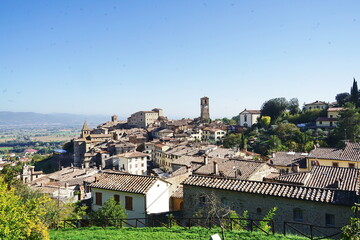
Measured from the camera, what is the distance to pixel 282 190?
13.4 m

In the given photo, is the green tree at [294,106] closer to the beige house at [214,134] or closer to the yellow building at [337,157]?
the beige house at [214,134]

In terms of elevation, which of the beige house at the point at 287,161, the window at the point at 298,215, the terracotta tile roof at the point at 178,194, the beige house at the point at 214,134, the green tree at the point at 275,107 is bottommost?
the beige house at the point at 214,134

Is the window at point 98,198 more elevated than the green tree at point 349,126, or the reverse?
the green tree at point 349,126


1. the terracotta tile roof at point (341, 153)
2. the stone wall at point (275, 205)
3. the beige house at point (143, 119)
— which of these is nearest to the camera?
the stone wall at point (275, 205)

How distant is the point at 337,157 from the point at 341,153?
1114 millimetres

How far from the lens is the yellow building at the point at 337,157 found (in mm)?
28036

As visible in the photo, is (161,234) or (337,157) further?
(337,157)

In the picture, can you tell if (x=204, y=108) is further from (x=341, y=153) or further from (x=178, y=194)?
(x=178, y=194)

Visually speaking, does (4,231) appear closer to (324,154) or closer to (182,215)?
(182,215)

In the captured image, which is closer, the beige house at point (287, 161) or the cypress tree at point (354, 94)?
the beige house at point (287, 161)

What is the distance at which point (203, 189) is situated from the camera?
15156 mm

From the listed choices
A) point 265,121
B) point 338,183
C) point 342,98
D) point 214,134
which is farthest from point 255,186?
point 342,98

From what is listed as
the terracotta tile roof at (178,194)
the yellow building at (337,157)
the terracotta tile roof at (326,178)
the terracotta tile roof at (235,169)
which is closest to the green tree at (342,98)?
the yellow building at (337,157)

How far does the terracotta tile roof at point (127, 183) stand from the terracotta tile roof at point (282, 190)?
273cm
